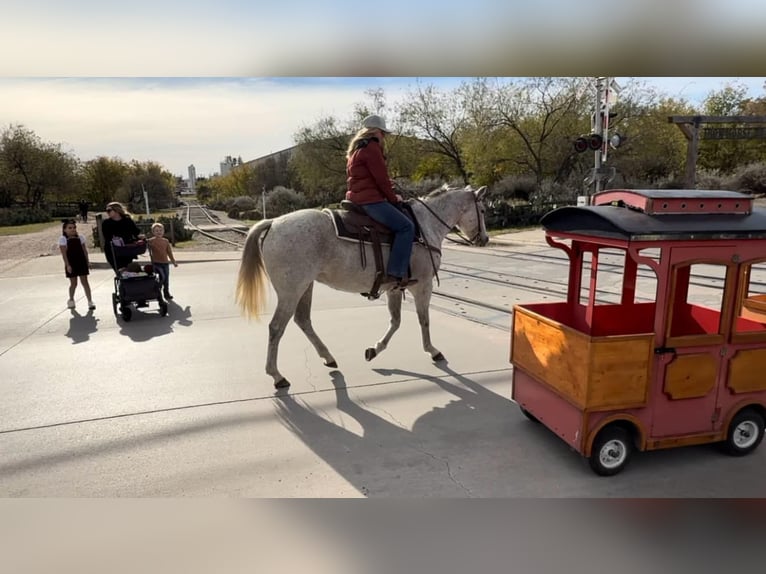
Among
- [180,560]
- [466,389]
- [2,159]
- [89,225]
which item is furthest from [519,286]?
[2,159]

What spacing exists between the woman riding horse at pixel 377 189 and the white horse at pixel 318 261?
19 centimetres

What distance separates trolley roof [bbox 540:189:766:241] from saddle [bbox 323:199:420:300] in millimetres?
1928

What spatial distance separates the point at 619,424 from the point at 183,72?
3.54 metres

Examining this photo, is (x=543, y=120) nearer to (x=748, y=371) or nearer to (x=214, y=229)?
(x=214, y=229)

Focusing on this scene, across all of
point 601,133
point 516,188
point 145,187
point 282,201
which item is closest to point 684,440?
point 601,133

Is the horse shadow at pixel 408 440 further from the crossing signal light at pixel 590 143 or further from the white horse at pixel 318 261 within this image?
the crossing signal light at pixel 590 143

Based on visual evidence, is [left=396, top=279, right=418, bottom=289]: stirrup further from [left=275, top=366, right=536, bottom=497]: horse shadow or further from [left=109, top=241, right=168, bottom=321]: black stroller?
[left=109, top=241, right=168, bottom=321]: black stroller

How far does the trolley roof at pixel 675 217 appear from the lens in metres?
2.92

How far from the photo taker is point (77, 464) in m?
3.43

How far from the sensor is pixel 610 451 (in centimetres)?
319

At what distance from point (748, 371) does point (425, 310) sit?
113 inches

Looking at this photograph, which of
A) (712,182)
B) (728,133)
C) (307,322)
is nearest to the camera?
(307,322)

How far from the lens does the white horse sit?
4.50 meters

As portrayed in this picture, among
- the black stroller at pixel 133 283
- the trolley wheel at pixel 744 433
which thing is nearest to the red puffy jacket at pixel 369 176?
the trolley wheel at pixel 744 433
